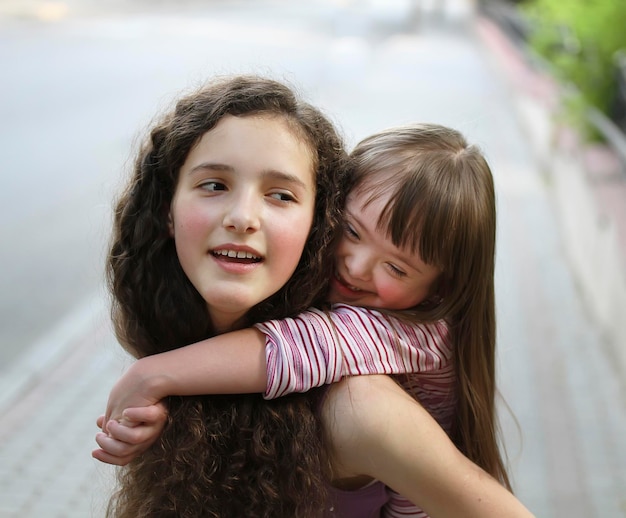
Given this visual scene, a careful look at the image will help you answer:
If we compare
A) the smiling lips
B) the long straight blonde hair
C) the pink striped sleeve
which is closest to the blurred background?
the long straight blonde hair

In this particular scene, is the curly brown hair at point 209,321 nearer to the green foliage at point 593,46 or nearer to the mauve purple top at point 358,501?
the mauve purple top at point 358,501

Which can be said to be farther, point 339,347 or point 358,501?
point 358,501

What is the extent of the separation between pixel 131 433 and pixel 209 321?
9.4 inches

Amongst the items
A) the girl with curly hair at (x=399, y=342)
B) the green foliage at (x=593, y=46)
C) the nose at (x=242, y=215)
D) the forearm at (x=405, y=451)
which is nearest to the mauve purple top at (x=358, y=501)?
the girl with curly hair at (x=399, y=342)

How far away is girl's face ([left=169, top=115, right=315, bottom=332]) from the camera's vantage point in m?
1.44

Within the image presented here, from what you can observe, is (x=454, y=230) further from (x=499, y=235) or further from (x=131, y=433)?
(x=499, y=235)

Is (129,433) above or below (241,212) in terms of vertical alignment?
below

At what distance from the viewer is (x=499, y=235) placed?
7746 millimetres

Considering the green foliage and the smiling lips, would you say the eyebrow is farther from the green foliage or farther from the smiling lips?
the green foliage

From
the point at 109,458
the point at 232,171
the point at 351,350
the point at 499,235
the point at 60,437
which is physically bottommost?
the point at 60,437

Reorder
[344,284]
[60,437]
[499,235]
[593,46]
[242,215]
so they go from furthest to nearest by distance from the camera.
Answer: [499,235] < [593,46] < [60,437] < [344,284] < [242,215]

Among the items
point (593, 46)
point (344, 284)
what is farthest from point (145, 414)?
point (593, 46)

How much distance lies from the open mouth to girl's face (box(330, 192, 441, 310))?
0.22 metres

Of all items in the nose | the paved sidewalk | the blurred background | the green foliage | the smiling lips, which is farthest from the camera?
the green foliage
